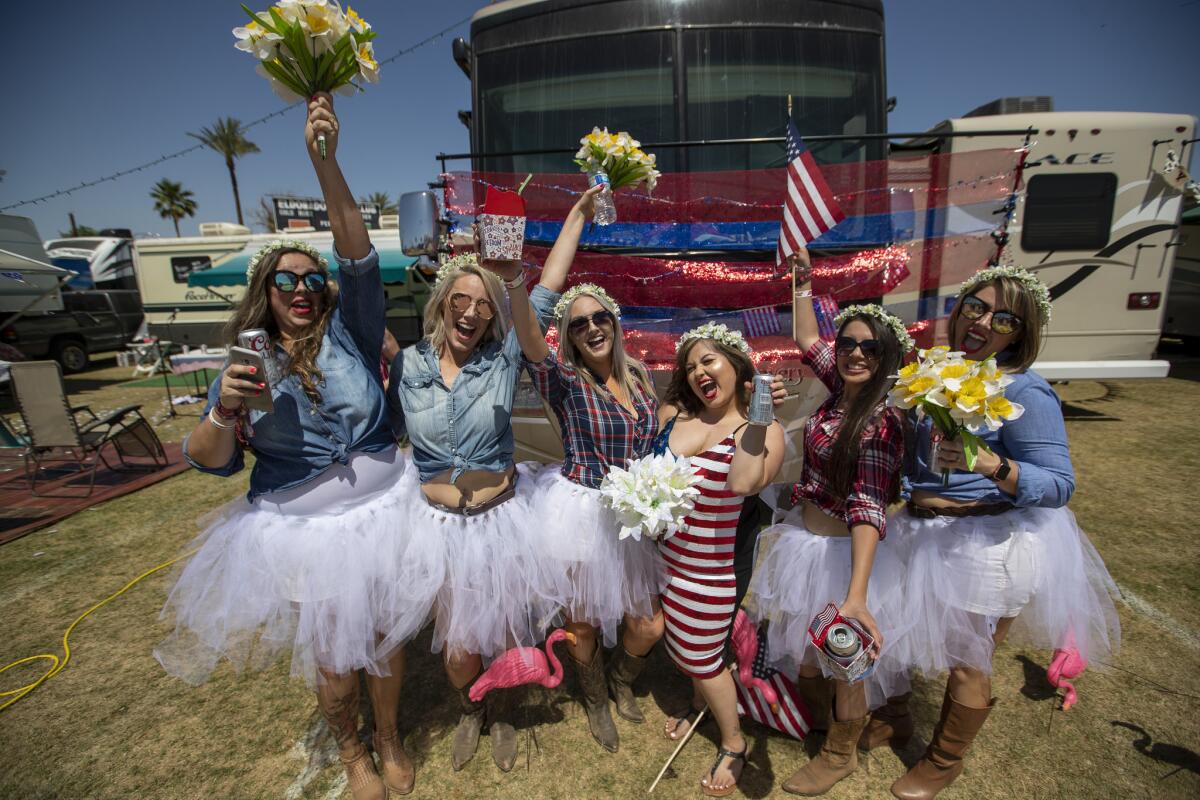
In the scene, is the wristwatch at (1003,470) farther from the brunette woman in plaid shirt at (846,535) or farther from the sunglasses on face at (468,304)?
the sunglasses on face at (468,304)

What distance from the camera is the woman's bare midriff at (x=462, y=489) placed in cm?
244

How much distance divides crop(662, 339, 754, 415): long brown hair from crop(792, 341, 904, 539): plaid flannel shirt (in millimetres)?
362

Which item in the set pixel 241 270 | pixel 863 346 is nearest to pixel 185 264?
pixel 241 270

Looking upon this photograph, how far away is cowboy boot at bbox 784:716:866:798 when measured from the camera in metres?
2.39

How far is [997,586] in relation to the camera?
83.1 inches

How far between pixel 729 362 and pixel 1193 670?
3356 mm

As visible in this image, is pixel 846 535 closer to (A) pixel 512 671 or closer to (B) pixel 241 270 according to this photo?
(A) pixel 512 671

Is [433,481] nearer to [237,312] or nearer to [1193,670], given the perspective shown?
[237,312]

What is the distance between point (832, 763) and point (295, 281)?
3.11 m

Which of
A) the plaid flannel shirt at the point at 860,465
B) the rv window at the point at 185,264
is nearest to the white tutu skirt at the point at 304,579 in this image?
the plaid flannel shirt at the point at 860,465

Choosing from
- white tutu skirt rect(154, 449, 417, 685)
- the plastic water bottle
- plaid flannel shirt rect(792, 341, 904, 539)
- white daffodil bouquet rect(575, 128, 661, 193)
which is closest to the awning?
white daffodil bouquet rect(575, 128, 661, 193)

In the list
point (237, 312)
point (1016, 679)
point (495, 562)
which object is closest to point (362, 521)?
point (495, 562)

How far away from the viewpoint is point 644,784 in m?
2.53

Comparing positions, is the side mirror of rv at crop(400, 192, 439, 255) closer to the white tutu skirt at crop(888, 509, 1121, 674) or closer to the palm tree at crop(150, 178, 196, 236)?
the white tutu skirt at crop(888, 509, 1121, 674)
